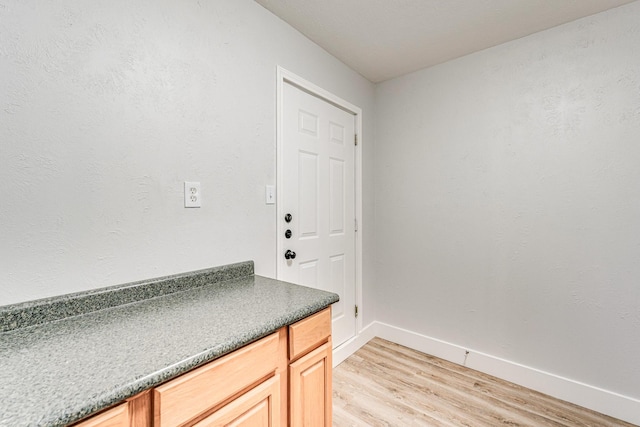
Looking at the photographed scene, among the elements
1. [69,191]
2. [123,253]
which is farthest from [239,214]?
[69,191]

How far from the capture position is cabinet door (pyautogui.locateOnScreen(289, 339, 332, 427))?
3.48ft

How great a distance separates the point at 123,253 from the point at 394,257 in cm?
210

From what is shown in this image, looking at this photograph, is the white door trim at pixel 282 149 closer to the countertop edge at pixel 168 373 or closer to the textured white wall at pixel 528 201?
the textured white wall at pixel 528 201

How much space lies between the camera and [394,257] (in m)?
2.63

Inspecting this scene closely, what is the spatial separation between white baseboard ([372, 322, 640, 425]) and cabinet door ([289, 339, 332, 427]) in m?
1.35

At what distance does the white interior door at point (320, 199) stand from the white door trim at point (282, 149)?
0.03 metres

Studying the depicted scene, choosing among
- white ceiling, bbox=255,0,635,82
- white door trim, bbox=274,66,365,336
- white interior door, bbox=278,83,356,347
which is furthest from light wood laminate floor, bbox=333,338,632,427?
white ceiling, bbox=255,0,635,82

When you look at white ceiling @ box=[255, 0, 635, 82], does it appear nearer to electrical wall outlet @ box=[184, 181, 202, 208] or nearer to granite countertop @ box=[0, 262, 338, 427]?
electrical wall outlet @ box=[184, 181, 202, 208]

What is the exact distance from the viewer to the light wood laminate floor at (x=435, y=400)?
1.67 metres

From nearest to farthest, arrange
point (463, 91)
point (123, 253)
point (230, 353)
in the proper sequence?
point (230, 353) → point (123, 253) → point (463, 91)

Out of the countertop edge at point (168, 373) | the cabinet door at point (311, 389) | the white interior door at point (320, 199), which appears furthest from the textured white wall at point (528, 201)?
the countertop edge at point (168, 373)

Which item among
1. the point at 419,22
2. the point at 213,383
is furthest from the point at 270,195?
the point at 419,22

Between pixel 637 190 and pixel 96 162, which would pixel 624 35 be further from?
pixel 96 162

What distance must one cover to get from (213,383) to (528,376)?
86.0 inches
